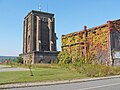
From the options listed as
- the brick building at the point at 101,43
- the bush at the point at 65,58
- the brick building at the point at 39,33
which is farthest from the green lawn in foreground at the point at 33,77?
the brick building at the point at 39,33

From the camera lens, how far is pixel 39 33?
2694 inches

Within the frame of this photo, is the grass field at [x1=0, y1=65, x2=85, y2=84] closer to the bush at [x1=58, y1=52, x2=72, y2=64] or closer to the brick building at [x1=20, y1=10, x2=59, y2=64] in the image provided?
the bush at [x1=58, y1=52, x2=72, y2=64]

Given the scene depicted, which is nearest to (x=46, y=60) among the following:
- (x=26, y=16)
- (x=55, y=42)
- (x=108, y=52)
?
(x=55, y=42)

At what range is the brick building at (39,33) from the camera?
68.1 meters

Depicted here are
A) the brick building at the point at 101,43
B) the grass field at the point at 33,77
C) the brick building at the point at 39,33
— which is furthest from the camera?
the brick building at the point at 39,33

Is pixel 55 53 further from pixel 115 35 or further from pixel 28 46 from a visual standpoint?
pixel 115 35

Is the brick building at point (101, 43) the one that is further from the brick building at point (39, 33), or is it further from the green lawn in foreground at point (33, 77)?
the brick building at point (39, 33)

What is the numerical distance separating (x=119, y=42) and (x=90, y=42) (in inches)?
221

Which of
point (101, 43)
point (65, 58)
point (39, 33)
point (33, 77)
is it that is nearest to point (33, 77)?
point (33, 77)

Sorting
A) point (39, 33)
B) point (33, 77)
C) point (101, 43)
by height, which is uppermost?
point (39, 33)

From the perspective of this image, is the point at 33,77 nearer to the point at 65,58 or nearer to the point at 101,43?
the point at 101,43

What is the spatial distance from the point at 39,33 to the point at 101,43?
33090mm

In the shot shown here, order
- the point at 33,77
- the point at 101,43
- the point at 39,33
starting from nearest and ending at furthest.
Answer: the point at 33,77 < the point at 101,43 < the point at 39,33

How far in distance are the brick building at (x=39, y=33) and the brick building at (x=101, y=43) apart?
81.2 ft
